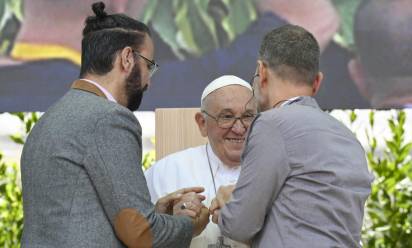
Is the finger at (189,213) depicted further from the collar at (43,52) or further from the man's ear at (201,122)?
the collar at (43,52)

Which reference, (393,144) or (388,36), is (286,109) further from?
(393,144)

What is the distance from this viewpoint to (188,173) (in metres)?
3.29

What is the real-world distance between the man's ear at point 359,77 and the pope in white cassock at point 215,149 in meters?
0.43

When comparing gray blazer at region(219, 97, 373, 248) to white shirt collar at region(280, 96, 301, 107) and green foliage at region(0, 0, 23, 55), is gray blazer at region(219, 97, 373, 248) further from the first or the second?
green foliage at region(0, 0, 23, 55)

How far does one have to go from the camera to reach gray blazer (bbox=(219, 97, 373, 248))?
2.25 m

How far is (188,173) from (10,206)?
87.0 inches

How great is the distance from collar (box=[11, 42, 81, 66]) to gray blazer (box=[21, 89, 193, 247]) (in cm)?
112

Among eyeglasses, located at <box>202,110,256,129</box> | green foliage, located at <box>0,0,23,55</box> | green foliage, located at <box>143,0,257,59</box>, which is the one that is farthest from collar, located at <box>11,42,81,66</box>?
eyeglasses, located at <box>202,110,256,129</box>

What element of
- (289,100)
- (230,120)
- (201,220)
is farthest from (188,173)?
(289,100)

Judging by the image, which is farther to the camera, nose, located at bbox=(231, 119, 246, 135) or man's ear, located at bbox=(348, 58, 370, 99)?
man's ear, located at bbox=(348, 58, 370, 99)

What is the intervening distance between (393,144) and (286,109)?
289 centimetres

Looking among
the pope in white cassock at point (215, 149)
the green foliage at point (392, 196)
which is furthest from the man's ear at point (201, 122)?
the green foliage at point (392, 196)

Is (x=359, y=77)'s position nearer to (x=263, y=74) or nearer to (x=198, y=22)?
(x=198, y=22)

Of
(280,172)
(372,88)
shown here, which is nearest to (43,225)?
(280,172)
